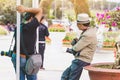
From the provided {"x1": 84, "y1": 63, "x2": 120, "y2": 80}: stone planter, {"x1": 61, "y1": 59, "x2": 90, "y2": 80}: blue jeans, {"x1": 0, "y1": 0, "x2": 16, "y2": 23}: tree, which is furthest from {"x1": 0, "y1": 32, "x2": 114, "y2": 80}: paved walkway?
{"x1": 0, "y1": 0, "x2": 16, "y2": 23}: tree

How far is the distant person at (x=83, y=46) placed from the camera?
716 cm

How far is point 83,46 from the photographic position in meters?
7.17

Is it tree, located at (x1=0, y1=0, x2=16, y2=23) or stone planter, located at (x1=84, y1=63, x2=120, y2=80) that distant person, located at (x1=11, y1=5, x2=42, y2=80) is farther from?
tree, located at (x1=0, y1=0, x2=16, y2=23)

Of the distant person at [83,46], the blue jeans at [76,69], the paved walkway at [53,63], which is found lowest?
the paved walkway at [53,63]

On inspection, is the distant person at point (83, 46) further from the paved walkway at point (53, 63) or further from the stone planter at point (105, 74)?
the paved walkway at point (53, 63)

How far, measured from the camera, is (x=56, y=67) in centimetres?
1263

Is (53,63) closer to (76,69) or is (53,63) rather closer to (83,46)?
(76,69)

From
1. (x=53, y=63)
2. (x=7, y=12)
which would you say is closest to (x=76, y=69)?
(x=53, y=63)

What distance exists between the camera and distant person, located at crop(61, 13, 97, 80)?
282 inches

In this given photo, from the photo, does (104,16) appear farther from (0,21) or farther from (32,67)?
(0,21)

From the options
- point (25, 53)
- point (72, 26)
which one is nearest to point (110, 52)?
point (72, 26)

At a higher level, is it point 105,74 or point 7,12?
point 7,12

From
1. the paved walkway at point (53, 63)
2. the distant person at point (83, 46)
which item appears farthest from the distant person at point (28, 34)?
the paved walkway at point (53, 63)

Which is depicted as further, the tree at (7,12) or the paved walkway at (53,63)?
the tree at (7,12)
